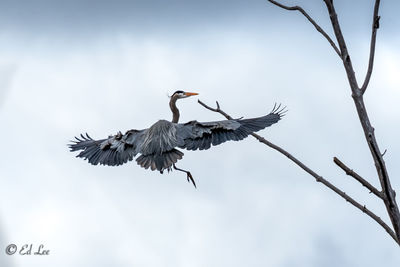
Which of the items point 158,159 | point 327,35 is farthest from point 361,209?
point 158,159

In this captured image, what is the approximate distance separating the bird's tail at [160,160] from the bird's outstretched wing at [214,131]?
259mm

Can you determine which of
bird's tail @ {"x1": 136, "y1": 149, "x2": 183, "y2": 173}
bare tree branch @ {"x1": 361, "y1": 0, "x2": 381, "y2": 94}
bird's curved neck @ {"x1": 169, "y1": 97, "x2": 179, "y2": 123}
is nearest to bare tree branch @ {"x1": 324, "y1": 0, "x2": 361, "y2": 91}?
bare tree branch @ {"x1": 361, "y1": 0, "x2": 381, "y2": 94}

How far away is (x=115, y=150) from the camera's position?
1473 cm

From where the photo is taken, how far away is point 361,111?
7.41 metres

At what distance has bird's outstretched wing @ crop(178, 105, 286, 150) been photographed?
14531 millimetres

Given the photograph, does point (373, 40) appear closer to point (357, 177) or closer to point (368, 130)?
point (368, 130)

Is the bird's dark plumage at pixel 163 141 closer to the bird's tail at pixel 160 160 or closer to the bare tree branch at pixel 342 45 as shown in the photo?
the bird's tail at pixel 160 160

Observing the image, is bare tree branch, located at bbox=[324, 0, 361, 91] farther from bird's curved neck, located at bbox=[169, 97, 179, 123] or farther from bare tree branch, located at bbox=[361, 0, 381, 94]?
bird's curved neck, located at bbox=[169, 97, 179, 123]

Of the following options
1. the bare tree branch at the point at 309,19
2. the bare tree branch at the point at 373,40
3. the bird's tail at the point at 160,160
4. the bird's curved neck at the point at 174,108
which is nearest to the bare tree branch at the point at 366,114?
the bare tree branch at the point at 373,40

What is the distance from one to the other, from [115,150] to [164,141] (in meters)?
1.24

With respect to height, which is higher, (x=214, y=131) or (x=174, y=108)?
(x=174, y=108)

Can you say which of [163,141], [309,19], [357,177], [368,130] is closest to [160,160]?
[163,141]

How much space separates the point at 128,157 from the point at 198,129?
5.41 ft

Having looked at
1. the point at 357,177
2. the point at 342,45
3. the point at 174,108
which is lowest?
the point at 357,177
